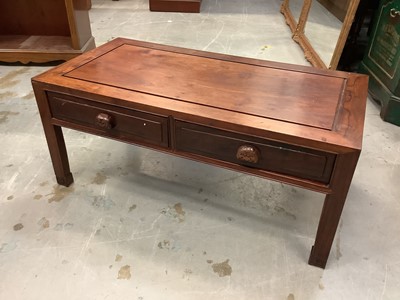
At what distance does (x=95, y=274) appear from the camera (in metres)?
1.19

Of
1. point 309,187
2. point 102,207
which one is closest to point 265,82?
point 309,187

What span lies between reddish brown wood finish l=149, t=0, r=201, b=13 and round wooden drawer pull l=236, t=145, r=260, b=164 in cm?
328

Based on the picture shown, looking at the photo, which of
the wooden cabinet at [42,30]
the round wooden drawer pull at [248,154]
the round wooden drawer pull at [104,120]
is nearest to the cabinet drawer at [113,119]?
the round wooden drawer pull at [104,120]

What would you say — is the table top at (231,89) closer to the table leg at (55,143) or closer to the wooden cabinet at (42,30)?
the table leg at (55,143)

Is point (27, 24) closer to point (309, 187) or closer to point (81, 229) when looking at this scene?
point (81, 229)

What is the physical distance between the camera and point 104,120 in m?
1.20

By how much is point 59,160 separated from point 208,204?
66 centimetres

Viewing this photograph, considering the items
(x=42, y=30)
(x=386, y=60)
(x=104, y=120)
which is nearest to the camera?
(x=104, y=120)

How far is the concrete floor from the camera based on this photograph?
1160 mm

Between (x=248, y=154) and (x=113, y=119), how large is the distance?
493 millimetres

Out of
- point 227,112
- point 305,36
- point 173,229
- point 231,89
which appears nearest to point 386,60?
point 305,36

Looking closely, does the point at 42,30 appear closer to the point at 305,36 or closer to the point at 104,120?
the point at 104,120

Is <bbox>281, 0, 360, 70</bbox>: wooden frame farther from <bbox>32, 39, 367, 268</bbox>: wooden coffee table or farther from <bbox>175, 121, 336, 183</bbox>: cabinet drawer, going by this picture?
<bbox>175, 121, 336, 183</bbox>: cabinet drawer

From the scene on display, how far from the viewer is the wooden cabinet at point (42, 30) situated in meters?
2.56
